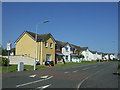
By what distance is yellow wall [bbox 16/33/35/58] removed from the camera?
39062mm

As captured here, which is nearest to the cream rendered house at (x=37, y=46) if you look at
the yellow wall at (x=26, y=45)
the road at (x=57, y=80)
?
the yellow wall at (x=26, y=45)

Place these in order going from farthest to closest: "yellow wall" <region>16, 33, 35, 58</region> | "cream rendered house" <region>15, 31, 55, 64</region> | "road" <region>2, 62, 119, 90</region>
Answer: "yellow wall" <region>16, 33, 35, 58</region> → "cream rendered house" <region>15, 31, 55, 64</region> → "road" <region>2, 62, 119, 90</region>

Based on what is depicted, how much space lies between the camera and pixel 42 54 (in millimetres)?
38531

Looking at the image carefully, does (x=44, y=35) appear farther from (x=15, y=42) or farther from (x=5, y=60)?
(x=5, y=60)

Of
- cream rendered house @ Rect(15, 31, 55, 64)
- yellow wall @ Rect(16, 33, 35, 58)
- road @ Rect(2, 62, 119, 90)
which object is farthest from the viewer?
yellow wall @ Rect(16, 33, 35, 58)

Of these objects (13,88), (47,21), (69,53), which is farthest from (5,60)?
(69,53)

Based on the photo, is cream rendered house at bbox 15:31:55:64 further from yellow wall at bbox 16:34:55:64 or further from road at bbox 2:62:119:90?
road at bbox 2:62:119:90

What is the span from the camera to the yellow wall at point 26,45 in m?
39.1

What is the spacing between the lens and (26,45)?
40.3 m

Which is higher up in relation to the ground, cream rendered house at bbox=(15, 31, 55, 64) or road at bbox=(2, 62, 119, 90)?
cream rendered house at bbox=(15, 31, 55, 64)

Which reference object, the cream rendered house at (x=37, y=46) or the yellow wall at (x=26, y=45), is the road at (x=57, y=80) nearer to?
the cream rendered house at (x=37, y=46)

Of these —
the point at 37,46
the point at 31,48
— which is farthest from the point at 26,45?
the point at 37,46

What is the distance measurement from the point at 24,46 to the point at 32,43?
8.55 ft

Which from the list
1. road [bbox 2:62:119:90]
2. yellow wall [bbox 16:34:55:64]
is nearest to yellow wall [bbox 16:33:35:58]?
yellow wall [bbox 16:34:55:64]
